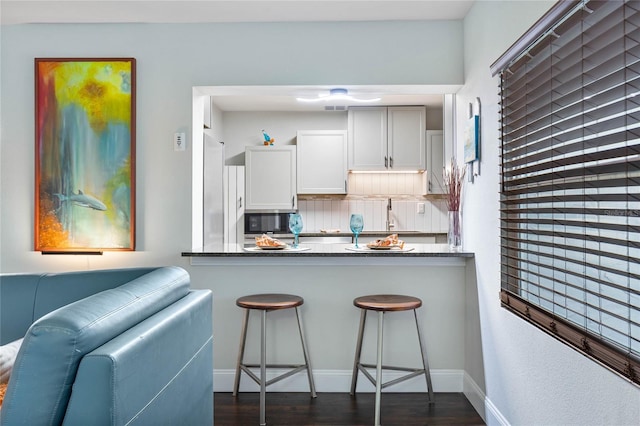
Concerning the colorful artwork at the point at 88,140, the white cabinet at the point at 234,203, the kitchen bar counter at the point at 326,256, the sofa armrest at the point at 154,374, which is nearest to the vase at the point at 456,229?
the kitchen bar counter at the point at 326,256

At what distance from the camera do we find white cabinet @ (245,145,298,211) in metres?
5.03

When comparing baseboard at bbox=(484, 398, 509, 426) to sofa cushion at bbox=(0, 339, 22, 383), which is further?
baseboard at bbox=(484, 398, 509, 426)

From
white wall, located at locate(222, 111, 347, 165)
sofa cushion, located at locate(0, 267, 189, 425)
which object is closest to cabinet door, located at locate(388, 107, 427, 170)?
white wall, located at locate(222, 111, 347, 165)

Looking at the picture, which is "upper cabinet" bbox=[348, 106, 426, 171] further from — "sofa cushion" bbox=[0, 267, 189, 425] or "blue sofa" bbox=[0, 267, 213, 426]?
"sofa cushion" bbox=[0, 267, 189, 425]

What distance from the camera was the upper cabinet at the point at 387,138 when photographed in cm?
496

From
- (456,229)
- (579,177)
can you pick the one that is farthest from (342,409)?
(579,177)

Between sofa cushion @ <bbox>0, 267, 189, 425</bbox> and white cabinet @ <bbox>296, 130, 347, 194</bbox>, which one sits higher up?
white cabinet @ <bbox>296, 130, 347, 194</bbox>

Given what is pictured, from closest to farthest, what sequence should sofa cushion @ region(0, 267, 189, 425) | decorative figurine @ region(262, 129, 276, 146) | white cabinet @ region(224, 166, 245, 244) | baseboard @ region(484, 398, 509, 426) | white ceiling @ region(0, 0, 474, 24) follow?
1. sofa cushion @ region(0, 267, 189, 425)
2. baseboard @ region(484, 398, 509, 426)
3. white ceiling @ region(0, 0, 474, 24)
4. white cabinet @ region(224, 166, 245, 244)
5. decorative figurine @ region(262, 129, 276, 146)

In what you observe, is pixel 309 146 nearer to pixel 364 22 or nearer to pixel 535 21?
pixel 364 22

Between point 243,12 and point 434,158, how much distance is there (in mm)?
2950

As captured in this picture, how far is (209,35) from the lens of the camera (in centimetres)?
280

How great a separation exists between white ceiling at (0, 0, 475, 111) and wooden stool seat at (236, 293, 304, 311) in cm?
131

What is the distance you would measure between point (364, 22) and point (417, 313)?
6.15 ft

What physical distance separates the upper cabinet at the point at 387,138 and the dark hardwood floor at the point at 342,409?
2.80 metres
